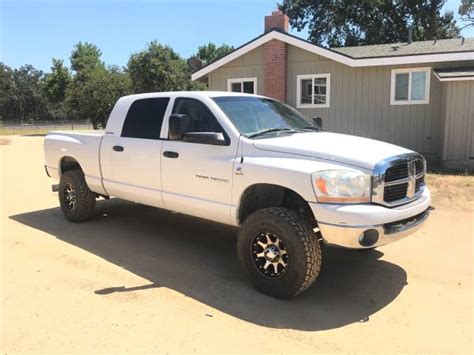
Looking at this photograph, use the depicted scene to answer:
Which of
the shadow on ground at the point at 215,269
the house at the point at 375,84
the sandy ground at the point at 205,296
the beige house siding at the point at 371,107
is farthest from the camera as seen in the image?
the beige house siding at the point at 371,107

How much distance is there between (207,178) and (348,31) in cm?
3532

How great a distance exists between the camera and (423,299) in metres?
4.36

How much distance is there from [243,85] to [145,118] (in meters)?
11.6

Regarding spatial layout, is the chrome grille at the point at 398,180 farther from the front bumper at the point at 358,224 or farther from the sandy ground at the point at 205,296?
the sandy ground at the point at 205,296

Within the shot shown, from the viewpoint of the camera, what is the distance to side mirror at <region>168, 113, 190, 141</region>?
16.0 feet

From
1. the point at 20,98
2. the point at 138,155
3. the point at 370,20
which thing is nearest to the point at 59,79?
Answer: the point at 20,98

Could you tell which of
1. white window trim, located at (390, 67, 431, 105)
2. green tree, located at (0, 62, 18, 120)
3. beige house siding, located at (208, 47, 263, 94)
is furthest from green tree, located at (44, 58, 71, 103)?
white window trim, located at (390, 67, 431, 105)

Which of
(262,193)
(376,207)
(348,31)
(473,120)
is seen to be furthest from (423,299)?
(348,31)

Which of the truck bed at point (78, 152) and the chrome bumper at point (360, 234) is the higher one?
the truck bed at point (78, 152)

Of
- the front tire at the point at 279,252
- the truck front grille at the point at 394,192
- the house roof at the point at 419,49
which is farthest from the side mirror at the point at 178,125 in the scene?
the house roof at the point at 419,49

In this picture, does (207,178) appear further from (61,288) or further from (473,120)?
(473,120)

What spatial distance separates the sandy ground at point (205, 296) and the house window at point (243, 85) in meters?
10.9

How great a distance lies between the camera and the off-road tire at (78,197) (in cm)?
686

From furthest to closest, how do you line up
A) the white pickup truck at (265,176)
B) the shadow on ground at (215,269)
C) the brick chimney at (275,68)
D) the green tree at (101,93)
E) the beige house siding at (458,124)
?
the green tree at (101,93) < the brick chimney at (275,68) < the beige house siding at (458,124) < the shadow on ground at (215,269) < the white pickup truck at (265,176)
